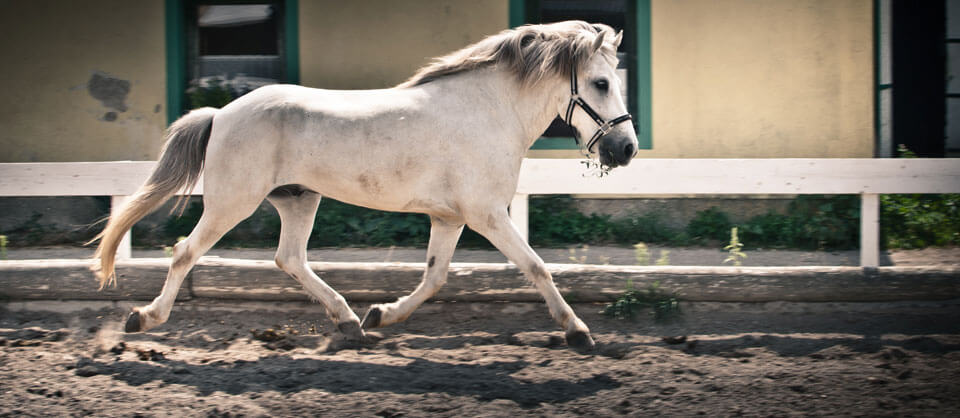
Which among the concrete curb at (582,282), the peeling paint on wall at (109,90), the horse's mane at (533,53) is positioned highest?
the peeling paint on wall at (109,90)

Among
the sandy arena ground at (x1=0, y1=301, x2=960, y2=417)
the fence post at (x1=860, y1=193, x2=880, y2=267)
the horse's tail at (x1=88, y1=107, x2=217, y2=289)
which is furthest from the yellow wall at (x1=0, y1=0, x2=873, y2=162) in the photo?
the horse's tail at (x1=88, y1=107, x2=217, y2=289)

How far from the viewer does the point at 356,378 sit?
3.85 meters

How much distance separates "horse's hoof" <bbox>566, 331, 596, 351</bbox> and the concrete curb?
715mm

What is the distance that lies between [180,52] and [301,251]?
13.5ft

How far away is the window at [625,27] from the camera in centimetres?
757

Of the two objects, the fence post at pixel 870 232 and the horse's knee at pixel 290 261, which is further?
the fence post at pixel 870 232

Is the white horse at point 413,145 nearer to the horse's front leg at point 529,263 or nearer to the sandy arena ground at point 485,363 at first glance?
the horse's front leg at point 529,263

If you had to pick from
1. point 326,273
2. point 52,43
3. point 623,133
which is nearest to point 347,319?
point 326,273

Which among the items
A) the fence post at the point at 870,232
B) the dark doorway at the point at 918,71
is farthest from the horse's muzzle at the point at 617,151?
the dark doorway at the point at 918,71

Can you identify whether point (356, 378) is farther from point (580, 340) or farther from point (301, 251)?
point (580, 340)

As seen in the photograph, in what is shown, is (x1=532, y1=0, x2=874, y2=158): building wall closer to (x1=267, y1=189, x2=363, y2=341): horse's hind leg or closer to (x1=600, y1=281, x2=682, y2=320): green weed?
(x1=600, y1=281, x2=682, y2=320): green weed

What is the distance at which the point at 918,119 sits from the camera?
24.7 ft

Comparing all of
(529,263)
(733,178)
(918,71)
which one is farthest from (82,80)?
(918,71)

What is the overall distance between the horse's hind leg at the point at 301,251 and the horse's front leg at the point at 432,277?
16 centimetres
